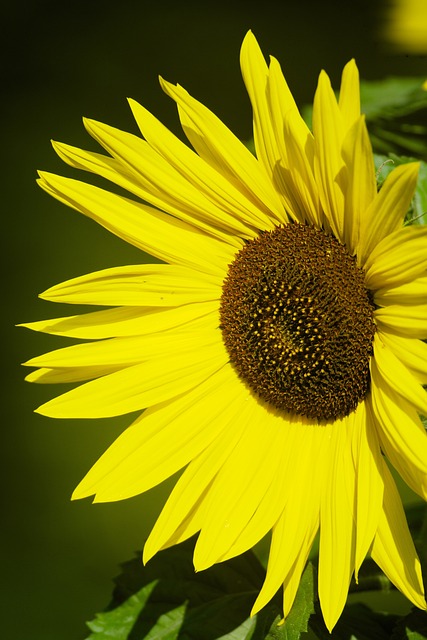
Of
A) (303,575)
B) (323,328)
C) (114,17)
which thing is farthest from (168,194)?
(114,17)

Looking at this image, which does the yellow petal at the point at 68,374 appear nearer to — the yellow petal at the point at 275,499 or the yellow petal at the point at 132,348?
the yellow petal at the point at 132,348

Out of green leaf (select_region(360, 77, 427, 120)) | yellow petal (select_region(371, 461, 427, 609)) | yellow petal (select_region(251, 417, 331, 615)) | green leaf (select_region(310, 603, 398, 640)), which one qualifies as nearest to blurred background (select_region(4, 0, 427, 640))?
green leaf (select_region(360, 77, 427, 120))

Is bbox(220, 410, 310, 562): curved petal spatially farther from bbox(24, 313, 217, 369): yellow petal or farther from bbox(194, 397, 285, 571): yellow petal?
bbox(24, 313, 217, 369): yellow petal

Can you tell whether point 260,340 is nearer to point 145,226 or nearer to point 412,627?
point 145,226

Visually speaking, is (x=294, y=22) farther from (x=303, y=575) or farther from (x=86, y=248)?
(x=303, y=575)

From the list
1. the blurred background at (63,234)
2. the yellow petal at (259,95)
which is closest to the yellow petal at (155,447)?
the yellow petal at (259,95)
